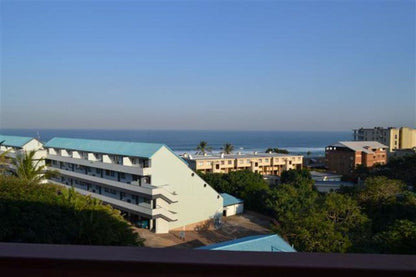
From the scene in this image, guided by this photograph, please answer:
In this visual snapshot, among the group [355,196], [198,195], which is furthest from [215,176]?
[355,196]

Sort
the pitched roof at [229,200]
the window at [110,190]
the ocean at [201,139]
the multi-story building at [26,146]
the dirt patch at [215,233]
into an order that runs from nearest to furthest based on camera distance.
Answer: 1. the dirt patch at [215,233]
2. the window at [110,190]
3. the pitched roof at [229,200]
4. the multi-story building at [26,146]
5. the ocean at [201,139]

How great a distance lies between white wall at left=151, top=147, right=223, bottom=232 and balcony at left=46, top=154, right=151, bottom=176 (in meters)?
0.47

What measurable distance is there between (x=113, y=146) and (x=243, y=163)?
1469cm

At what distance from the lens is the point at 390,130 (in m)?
47.3

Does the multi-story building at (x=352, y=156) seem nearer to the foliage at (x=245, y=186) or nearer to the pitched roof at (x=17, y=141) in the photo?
the foliage at (x=245, y=186)

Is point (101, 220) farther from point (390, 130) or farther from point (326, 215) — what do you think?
point (390, 130)

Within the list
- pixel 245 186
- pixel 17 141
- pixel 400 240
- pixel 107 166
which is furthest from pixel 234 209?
pixel 17 141

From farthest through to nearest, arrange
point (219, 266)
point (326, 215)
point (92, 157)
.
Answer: point (92, 157) → point (326, 215) → point (219, 266)

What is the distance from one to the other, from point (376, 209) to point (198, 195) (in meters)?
7.67

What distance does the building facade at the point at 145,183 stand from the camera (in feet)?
48.7

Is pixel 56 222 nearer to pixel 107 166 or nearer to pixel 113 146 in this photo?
pixel 107 166

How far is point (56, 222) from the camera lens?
22.5 ft

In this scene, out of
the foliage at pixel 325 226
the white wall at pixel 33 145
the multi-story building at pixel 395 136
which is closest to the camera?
the foliage at pixel 325 226

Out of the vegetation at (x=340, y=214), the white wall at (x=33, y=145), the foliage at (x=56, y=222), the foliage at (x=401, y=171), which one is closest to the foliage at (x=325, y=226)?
the vegetation at (x=340, y=214)
